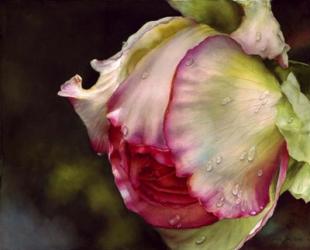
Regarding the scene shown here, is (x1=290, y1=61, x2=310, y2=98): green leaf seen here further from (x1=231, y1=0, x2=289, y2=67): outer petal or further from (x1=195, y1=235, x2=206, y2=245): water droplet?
(x1=195, y1=235, x2=206, y2=245): water droplet

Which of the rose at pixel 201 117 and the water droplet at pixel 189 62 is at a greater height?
the water droplet at pixel 189 62

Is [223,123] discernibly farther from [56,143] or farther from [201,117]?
[56,143]

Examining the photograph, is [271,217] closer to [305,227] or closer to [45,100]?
[305,227]

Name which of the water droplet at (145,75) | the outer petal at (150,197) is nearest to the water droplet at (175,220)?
the outer petal at (150,197)

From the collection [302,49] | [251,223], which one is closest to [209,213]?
Answer: [251,223]

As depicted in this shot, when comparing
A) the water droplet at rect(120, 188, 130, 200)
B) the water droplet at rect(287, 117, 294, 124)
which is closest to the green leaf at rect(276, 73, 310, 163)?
the water droplet at rect(287, 117, 294, 124)

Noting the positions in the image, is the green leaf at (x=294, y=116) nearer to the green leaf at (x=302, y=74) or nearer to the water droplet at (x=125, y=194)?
the green leaf at (x=302, y=74)

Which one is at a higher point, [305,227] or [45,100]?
[45,100]
